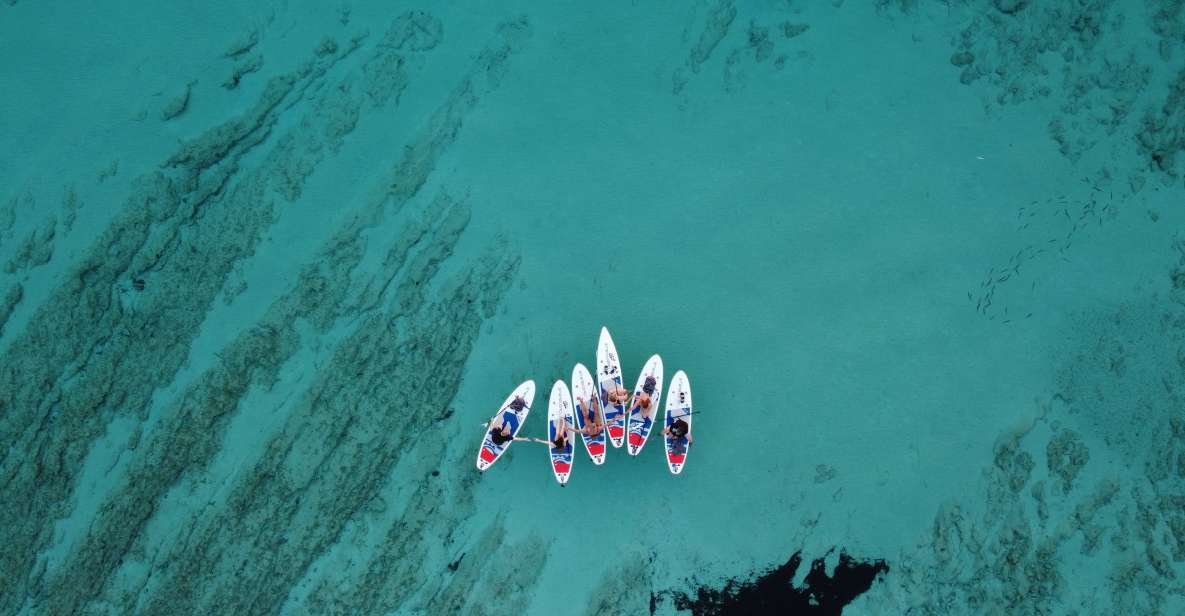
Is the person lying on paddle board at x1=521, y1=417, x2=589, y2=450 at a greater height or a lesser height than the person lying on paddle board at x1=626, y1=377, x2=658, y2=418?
lesser

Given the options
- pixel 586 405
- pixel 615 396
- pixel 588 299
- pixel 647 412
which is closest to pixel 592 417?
pixel 586 405

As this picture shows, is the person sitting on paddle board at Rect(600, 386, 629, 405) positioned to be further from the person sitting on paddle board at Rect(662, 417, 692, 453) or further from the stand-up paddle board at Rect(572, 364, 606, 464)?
the person sitting on paddle board at Rect(662, 417, 692, 453)

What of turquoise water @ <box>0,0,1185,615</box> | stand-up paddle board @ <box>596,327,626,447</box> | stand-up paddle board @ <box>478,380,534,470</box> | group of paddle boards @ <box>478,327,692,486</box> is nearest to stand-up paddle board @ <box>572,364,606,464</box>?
group of paddle boards @ <box>478,327,692,486</box>

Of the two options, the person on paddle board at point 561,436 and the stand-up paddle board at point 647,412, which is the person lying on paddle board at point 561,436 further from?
the stand-up paddle board at point 647,412

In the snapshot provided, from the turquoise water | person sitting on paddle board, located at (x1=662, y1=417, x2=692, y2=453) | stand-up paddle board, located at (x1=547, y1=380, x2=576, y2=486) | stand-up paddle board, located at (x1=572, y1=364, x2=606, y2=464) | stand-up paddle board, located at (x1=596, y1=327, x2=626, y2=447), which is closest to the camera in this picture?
the turquoise water

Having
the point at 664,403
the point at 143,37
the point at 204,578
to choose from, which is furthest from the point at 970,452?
the point at 143,37

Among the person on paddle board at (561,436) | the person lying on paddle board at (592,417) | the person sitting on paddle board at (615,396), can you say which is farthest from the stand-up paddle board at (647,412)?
the person on paddle board at (561,436)
